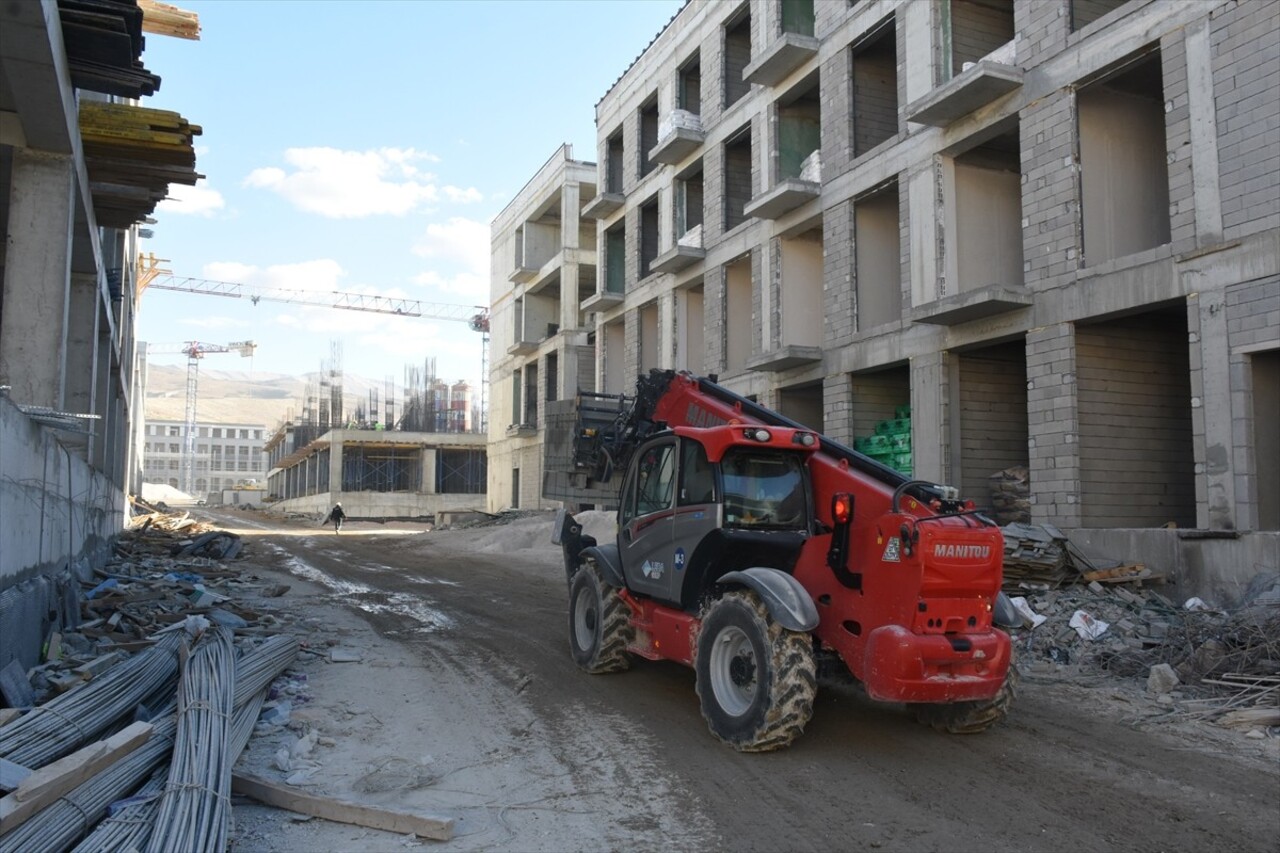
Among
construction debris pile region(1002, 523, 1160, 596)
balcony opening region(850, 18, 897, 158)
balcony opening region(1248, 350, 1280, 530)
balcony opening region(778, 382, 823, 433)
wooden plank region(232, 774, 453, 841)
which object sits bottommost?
wooden plank region(232, 774, 453, 841)

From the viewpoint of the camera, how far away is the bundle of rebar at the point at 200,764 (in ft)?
15.1

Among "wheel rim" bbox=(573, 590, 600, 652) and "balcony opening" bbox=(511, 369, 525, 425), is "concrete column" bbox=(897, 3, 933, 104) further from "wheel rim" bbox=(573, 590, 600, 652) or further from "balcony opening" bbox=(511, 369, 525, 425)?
"balcony opening" bbox=(511, 369, 525, 425)

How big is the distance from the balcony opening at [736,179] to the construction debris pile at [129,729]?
18793 millimetres

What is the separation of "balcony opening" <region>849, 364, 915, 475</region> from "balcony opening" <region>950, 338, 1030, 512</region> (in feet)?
6.80

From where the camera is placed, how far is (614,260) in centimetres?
3491

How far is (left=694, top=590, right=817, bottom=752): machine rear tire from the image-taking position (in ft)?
21.1

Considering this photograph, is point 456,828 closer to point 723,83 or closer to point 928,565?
point 928,565

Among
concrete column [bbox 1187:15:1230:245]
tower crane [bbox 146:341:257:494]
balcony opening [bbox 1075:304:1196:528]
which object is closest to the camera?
concrete column [bbox 1187:15:1230:245]

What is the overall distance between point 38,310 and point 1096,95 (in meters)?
16.1

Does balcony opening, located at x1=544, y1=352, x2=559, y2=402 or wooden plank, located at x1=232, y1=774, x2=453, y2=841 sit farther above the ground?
balcony opening, located at x1=544, y1=352, x2=559, y2=402

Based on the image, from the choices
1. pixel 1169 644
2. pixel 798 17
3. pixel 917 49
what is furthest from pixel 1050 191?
pixel 798 17

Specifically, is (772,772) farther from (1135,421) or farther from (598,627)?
(1135,421)

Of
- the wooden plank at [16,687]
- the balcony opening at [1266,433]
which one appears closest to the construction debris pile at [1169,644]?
the balcony opening at [1266,433]

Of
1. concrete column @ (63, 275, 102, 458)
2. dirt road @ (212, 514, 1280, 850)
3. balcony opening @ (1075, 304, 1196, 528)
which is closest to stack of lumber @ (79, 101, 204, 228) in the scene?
concrete column @ (63, 275, 102, 458)
